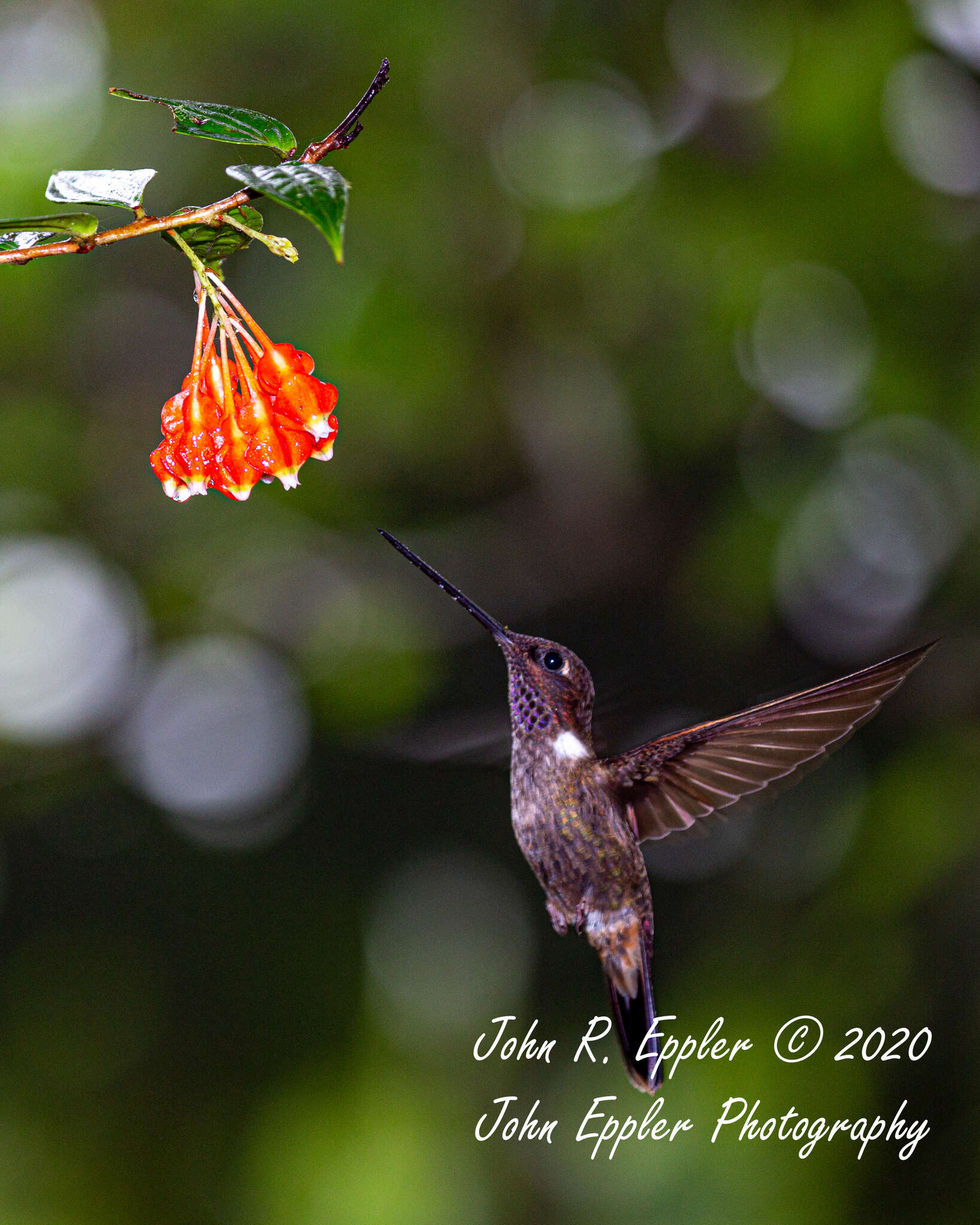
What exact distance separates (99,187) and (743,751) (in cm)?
113

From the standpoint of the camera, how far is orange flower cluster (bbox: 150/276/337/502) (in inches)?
53.8

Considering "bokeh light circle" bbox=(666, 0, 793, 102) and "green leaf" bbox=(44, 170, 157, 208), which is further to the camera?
"bokeh light circle" bbox=(666, 0, 793, 102)

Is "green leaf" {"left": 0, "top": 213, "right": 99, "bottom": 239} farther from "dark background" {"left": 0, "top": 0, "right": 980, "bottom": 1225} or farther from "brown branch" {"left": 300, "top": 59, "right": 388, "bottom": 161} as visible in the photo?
"dark background" {"left": 0, "top": 0, "right": 980, "bottom": 1225}

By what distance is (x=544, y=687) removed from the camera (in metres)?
1.65

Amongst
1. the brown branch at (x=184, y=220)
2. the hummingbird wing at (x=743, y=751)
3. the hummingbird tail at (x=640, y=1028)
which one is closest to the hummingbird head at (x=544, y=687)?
the hummingbird wing at (x=743, y=751)

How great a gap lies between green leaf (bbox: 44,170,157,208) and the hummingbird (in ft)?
2.09

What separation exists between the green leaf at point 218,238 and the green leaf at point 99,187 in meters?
0.07

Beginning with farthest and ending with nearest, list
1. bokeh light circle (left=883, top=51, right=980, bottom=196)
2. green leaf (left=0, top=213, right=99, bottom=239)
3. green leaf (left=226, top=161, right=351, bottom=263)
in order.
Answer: bokeh light circle (left=883, top=51, right=980, bottom=196) < green leaf (left=0, top=213, right=99, bottom=239) < green leaf (left=226, top=161, right=351, bottom=263)

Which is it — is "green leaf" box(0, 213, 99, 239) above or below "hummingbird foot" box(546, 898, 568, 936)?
above

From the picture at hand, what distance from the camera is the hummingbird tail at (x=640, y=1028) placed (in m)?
1.69

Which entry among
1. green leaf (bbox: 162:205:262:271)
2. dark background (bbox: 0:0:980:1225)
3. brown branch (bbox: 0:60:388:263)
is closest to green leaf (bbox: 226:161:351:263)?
brown branch (bbox: 0:60:388:263)

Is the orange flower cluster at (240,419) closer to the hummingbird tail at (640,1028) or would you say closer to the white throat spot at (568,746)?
the white throat spot at (568,746)

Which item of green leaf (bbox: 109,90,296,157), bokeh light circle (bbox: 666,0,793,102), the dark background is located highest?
bokeh light circle (bbox: 666,0,793,102)

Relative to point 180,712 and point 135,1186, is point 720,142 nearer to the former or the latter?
point 180,712
